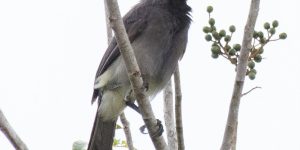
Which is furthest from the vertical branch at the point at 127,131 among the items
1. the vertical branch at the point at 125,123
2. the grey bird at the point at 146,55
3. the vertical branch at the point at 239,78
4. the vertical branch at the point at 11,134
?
the vertical branch at the point at 11,134

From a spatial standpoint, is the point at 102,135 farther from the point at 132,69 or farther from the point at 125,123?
the point at 132,69

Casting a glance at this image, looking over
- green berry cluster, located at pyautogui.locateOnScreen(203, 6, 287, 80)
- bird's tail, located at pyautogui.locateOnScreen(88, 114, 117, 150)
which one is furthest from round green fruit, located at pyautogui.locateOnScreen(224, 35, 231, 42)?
bird's tail, located at pyautogui.locateOnScreen(88, 114, 117, 150)

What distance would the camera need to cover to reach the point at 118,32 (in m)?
3.21

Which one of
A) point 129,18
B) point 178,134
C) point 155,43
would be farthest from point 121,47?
point 129,18

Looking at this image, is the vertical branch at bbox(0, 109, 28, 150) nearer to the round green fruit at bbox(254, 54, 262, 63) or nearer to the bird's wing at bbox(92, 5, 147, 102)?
the round green fruit at bbox(254, 54, 262, 63)

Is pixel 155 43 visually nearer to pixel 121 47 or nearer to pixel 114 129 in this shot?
pixel 114 129

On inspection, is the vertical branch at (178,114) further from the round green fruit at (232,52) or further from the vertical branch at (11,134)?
the vertical branch at (11,134)

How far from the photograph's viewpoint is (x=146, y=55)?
4.75 metres

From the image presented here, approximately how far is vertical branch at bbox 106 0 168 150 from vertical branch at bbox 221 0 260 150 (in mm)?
439

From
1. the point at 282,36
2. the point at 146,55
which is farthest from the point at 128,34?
the point at 282,36

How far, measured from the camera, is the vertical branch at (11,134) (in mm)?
2734

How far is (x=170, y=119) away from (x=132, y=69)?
89cm

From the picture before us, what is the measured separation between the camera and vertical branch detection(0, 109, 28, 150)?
273cm

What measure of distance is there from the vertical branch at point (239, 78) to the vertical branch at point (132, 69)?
439 mm
